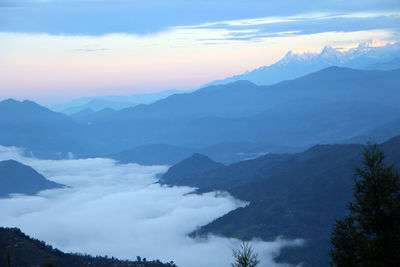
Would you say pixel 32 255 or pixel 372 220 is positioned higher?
pixel 32 255

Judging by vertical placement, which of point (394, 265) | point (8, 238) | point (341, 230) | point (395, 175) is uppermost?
point (8, 238)

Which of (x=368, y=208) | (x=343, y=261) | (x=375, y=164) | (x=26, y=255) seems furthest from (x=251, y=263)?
(x=26, y=255)

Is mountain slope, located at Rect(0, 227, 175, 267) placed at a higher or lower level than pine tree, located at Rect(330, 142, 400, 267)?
higher

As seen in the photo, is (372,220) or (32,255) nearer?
(372,220)

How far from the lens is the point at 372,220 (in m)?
35.4

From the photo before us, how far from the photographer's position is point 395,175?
36156 mm

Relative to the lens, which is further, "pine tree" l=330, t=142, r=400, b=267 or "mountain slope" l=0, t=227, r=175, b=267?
"mountain slope" l=0, t=227, r=175, b=267

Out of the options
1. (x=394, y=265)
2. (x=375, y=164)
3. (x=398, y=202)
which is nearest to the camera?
(x=394, y=265)

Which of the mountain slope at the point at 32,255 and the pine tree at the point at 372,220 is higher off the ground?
the mountain slope at the point at 32,255

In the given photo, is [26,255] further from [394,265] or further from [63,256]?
[394,265]

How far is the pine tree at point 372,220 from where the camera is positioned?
34.6 meters

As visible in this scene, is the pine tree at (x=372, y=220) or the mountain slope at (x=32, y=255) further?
the mountain slope at (x=32, y=255)

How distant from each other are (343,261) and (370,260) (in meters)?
3.29

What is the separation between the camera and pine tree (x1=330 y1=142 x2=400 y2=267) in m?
34.6
